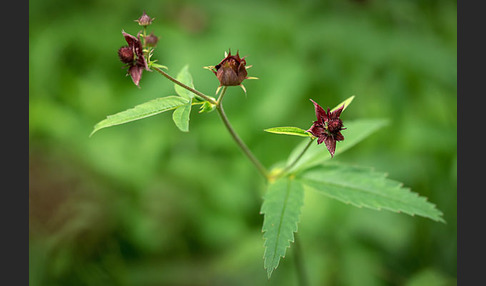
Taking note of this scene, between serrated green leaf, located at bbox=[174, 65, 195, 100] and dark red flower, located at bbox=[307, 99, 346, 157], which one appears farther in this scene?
serrated green leaf, located at bbox=[174, 65, 195, 100]

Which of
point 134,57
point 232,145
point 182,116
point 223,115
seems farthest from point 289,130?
point 232,145

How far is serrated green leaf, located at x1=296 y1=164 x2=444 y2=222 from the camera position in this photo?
194 cm

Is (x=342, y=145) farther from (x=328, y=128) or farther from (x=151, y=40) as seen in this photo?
(x=151, y=40)

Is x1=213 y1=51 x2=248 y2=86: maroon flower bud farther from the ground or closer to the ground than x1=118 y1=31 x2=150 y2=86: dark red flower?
closer to the ground

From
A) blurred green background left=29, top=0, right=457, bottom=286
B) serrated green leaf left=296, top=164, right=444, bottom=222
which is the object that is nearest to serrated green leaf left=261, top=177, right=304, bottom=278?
serrated green leaf left=296, top=164, right=444, bottom=222

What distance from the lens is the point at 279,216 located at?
1836 mm

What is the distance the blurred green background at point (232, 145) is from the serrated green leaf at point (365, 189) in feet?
3.76

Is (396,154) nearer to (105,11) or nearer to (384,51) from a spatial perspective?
(384,51)

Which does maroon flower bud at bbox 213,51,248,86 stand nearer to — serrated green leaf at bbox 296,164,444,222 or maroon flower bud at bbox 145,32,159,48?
maroon flower bud at bbox 145,32,159,48

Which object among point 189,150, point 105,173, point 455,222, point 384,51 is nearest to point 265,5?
point 384,51

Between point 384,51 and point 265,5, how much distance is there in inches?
44.6

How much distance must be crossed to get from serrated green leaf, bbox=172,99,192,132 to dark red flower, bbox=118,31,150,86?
190 millimetres

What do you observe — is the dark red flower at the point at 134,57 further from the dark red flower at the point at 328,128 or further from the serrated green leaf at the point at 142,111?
the dark red flower at the point at 328,128

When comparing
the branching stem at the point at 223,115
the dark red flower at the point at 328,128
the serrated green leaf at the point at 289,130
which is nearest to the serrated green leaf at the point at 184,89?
the branching stem at the point at 223,115
